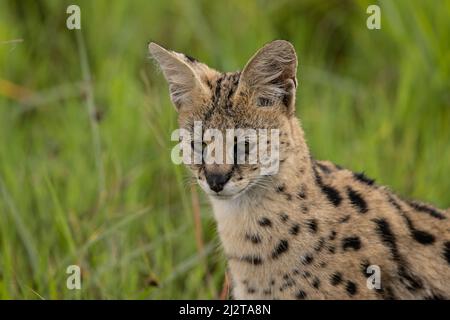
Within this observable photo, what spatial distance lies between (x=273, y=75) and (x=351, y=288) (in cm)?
90

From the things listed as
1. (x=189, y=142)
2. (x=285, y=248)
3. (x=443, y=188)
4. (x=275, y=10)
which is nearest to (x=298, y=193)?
(x=285, y=248)

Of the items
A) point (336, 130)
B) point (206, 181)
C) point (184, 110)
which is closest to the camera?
point (206, 181)

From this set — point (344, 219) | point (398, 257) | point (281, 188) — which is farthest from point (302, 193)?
point (398, 257)

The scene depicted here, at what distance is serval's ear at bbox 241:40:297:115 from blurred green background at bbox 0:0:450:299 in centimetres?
46

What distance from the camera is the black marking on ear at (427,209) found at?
4.11 m

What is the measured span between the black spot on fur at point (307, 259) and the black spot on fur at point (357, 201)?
0.31m

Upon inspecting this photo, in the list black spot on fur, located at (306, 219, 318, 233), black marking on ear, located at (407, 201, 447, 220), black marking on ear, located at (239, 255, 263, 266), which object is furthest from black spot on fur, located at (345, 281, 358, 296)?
black marking on ear, located at (407, 201, 447, 220)

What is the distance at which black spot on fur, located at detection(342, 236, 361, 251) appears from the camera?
395 cm

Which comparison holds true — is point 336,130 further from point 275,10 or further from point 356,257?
point 356,257

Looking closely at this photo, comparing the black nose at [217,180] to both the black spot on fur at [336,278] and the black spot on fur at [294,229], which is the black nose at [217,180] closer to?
the black spot on fur at [294,229]

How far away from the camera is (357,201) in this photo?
4.06 metres

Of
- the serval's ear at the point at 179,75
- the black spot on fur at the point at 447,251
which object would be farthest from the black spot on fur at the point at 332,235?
the serval's ear at the point at 179,75

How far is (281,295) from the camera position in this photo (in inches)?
154

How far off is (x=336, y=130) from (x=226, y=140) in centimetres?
→ 223
